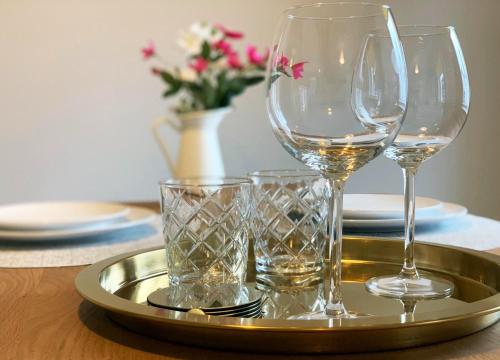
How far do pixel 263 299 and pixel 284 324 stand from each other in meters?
0.18

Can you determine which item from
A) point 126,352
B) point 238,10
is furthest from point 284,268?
point 238,10

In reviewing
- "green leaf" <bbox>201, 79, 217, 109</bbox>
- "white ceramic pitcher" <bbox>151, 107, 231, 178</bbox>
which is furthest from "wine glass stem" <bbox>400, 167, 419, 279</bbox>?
"green leaf" <bbox>201, 79, 217, 109</bbox>

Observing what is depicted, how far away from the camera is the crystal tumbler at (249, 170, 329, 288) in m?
0.76

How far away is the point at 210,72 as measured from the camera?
193 cm

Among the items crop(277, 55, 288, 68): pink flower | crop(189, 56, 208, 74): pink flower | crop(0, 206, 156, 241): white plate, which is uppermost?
crop(277, 55, 288, 68): pink flower

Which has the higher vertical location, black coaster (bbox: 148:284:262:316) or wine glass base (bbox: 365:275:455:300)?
black coaster (bbox: 148:284:262:316)

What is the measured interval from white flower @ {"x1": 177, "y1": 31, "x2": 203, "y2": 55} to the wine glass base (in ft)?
4.38

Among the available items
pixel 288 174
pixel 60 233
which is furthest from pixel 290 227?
pixel 60 233

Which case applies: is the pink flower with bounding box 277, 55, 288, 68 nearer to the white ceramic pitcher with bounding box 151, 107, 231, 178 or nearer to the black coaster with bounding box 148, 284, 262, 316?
the black coaster with bounding box 148, 284, 262, 316

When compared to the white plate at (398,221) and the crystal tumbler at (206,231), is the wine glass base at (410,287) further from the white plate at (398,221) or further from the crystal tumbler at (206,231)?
the white plate at (398,221)

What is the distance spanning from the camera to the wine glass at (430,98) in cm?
72

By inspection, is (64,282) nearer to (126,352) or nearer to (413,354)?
(126,352)

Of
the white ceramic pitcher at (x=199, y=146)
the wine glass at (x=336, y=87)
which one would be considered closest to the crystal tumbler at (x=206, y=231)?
the wine glass at (x=336, y=87)

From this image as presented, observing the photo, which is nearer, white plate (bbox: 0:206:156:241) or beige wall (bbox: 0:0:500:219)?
white plate (bbox: 0:206:156:241)
